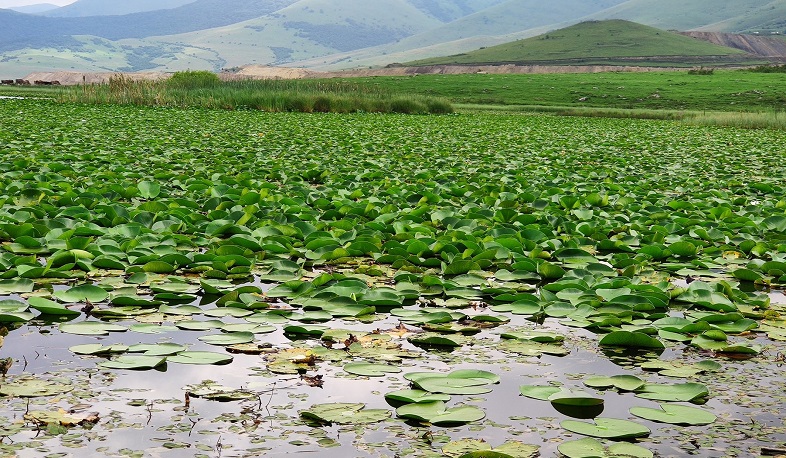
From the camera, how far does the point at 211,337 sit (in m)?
3.59

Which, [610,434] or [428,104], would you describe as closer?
[610,434]

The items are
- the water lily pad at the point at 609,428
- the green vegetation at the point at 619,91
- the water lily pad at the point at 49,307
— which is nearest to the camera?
the water lily pad at the point at 609,428

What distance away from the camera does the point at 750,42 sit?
157m

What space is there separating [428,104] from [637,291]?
98.5 feet

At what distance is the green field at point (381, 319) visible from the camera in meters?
2.68

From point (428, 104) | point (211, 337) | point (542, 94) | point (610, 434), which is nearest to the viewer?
point (610, 434)

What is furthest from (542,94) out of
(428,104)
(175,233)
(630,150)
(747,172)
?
(175,233)

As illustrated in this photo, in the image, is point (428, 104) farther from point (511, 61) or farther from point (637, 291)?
point (511, 61)

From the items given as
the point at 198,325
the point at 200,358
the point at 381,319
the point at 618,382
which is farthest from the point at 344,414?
the point at 381,319

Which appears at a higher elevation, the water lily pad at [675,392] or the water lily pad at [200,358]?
the water lily pad at [200,358]

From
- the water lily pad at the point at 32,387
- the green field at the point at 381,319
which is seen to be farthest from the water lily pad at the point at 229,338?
the water lily pad at the point at 32,387

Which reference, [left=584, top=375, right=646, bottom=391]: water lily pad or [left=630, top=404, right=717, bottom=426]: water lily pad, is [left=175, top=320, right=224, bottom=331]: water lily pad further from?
[left=630, top=404, right=717, bottom=426]: water lily pad

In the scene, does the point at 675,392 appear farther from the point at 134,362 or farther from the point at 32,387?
the point at 32,387

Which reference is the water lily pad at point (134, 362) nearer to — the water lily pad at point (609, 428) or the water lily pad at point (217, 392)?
the water lily pad at point (217, 392)
